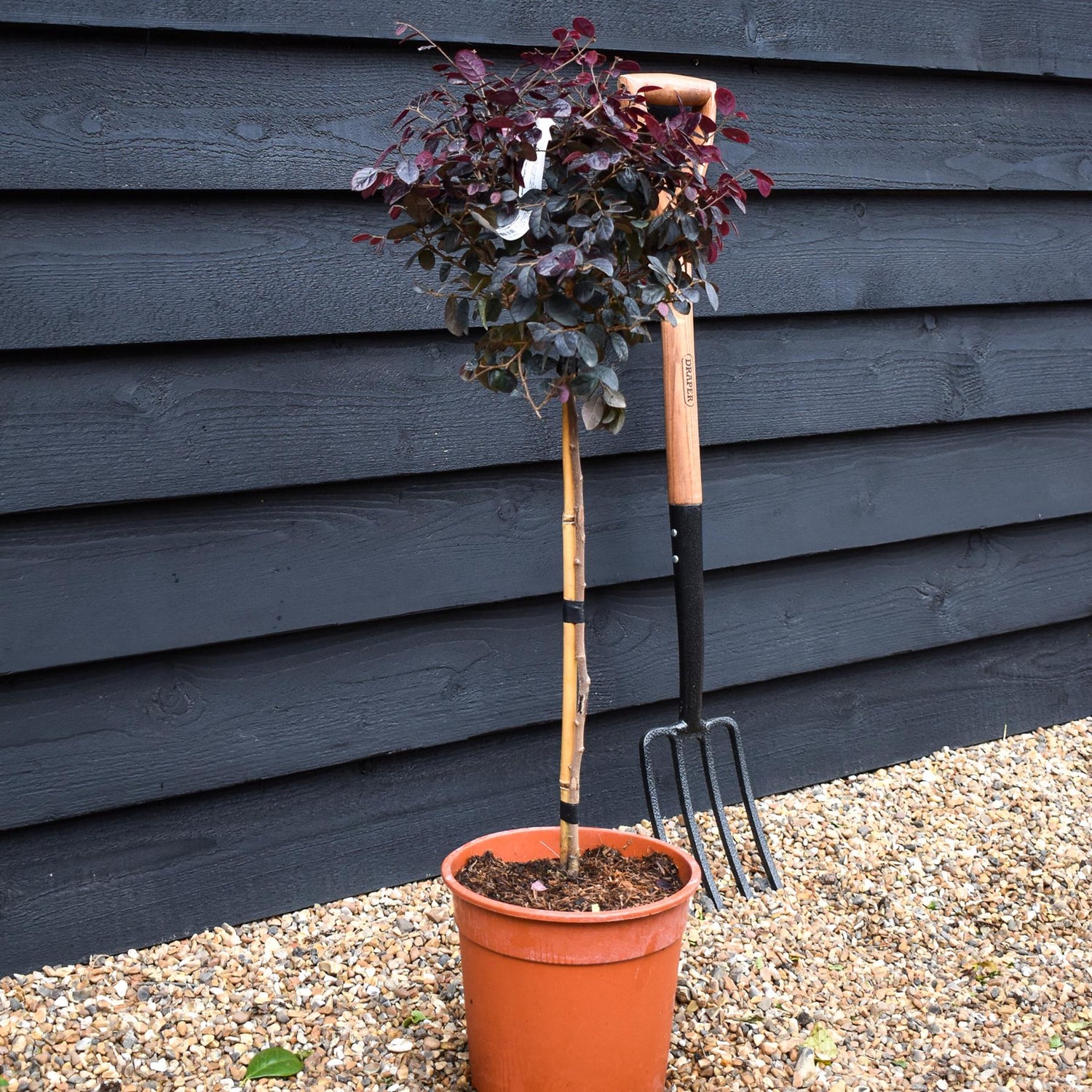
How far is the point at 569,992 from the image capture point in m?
1.46

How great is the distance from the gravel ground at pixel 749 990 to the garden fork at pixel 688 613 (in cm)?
13

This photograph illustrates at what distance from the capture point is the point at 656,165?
1454 mm

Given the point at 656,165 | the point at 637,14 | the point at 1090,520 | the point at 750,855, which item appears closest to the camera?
the point at 656,165

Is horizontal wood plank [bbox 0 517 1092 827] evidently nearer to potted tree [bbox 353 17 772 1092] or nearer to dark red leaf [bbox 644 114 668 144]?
potted tree [bbox 353 17 772 1092]

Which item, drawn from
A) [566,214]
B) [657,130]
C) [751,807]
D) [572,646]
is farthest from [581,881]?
[657,130]

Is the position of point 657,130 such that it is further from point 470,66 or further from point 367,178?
point 367,178

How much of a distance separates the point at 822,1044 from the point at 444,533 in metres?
1.07

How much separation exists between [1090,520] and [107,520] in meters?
2.41

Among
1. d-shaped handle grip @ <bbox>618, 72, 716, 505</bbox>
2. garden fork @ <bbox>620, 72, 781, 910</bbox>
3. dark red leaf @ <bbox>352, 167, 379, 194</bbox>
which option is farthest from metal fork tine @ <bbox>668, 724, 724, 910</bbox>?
dark red leaf @ <bbox>352, 167, 379, 194</bbox>

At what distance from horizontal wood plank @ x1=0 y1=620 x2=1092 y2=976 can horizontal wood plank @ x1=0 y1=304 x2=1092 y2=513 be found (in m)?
0.57

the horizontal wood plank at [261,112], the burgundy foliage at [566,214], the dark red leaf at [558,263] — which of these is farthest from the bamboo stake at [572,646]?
the horizontal wood plank at [261,112]

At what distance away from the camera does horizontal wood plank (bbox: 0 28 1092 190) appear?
1.69 m

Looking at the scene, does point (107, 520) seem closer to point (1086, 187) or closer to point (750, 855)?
point (750, 855)

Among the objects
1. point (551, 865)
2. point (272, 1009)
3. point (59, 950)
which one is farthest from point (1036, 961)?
point (59, 950)
